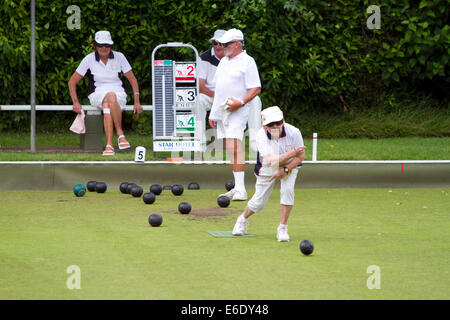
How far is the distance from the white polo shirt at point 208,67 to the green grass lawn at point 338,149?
1058 millimetres

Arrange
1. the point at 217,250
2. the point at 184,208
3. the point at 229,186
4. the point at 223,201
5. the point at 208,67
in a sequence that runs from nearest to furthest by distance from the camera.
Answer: the point at 217,250 → the point at 184,208 → the point at 223,201 → the point at 229,186 → the point at 208,67

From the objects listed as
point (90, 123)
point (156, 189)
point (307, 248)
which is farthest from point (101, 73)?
point (307, 248)

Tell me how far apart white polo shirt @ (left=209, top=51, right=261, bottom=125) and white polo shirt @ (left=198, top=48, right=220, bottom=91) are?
150 cm

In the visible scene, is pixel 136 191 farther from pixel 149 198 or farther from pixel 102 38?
pixel 102 38

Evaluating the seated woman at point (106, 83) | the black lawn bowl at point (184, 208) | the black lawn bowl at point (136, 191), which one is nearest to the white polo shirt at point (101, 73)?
the seated woman at point (106, 83)

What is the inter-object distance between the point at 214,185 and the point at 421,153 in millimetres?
2719

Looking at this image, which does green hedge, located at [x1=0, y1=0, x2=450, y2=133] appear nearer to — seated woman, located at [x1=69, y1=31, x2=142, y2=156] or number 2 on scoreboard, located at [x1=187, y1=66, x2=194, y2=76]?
seated woman, located at [x1=69, y1=31, x2=142, y2=156]

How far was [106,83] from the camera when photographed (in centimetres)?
1051

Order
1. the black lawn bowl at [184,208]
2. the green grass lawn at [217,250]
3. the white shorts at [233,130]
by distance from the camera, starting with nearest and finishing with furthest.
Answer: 1. the green grass lawn at [217,250]
2. the black lawn bowl at [184,208]
3. the white shorts at [233,130]

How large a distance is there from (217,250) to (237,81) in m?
3.06

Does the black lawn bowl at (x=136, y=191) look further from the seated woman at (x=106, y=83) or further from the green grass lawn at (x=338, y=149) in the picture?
the seated woman at (x=106, y=83)

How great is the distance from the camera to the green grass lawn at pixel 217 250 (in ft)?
15.5

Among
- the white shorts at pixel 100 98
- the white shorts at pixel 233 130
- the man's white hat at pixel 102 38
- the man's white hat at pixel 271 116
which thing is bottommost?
the white shorts at pixel 233 130
